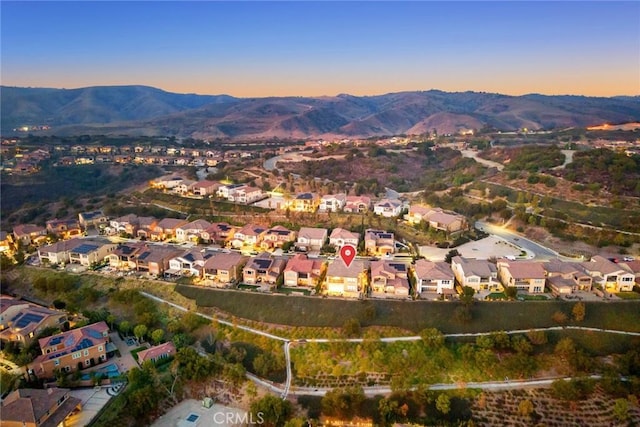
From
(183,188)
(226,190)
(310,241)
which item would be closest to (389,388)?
(310,241)

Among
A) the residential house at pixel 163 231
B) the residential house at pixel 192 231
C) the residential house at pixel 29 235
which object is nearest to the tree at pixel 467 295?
the residential house at pixel 192 231

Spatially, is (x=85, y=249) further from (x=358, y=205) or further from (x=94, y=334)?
(x=358, y=205)

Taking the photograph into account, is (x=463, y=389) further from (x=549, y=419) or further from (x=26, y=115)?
(x=26, y=115)

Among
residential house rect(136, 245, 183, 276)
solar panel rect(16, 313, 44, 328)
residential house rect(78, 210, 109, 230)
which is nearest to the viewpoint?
solar panel rect(16, 313, 44, 328)

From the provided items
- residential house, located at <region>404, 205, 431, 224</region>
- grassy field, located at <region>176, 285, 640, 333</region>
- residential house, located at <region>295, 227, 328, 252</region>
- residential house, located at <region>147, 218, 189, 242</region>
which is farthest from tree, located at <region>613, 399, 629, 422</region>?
residential house, located at <region>147, 218, 189, 242</region>

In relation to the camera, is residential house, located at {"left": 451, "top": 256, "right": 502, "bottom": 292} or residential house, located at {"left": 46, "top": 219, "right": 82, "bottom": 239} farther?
residential house, located at {"left": 46, "top": 219, "right": 82, "bottom": 239}

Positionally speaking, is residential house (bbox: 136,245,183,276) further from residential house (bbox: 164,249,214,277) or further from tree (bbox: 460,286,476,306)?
tree (bbox: 460,286,476,306)
